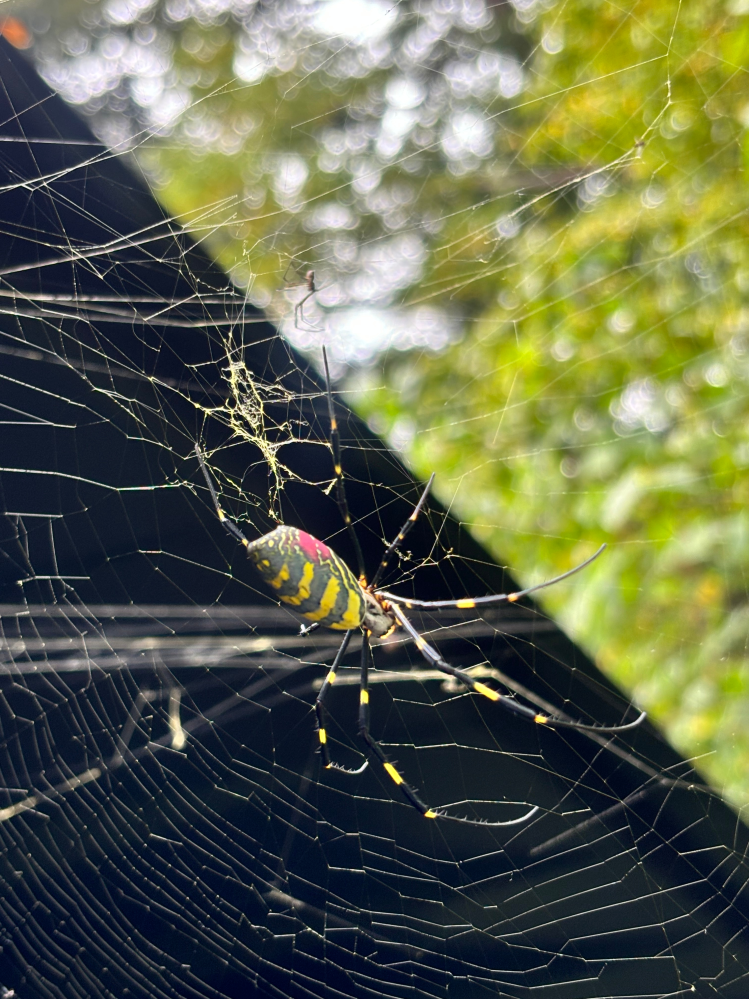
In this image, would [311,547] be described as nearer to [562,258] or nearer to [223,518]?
[223,518]

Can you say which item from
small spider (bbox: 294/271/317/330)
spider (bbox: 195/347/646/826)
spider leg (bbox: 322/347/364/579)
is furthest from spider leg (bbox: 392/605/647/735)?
small spider (bbox: 294/271/317/330)

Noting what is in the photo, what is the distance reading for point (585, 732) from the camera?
0.90m

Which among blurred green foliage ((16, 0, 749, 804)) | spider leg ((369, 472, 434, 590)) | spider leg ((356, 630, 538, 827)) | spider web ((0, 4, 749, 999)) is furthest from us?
blurred green foliage ((16, 0, 749, 804))

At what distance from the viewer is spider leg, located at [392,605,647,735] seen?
88 cm

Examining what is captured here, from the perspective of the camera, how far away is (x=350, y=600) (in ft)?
3.33

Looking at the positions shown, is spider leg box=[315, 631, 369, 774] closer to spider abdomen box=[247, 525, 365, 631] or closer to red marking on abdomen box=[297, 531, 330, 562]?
spider abdomen box=[247, 525, 365, 631]

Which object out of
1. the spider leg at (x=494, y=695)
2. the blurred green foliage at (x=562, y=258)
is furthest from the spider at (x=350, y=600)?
the blurred green foliage at (x=562, y=258)

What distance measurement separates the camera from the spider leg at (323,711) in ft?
3.66

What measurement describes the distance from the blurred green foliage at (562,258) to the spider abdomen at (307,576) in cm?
39

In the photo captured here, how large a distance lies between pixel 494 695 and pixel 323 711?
0.33m

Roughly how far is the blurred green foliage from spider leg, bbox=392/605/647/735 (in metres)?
0.17

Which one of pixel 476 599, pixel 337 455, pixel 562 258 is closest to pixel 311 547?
pixel 337 455

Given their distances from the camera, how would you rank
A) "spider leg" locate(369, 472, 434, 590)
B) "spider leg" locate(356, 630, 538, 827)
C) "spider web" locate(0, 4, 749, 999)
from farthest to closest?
"spider leg" locate(356, 630, 538, 827) < "spider leg" locate(369, 472, 434, 590) < "spider web" locate(0, 4, 749, 999)

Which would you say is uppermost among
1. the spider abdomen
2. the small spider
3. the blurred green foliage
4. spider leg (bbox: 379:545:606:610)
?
the blurred green foliage
